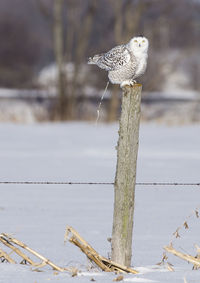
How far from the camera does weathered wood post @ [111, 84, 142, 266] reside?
4773 millimetres

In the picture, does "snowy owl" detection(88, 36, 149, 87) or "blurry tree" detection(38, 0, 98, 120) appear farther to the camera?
"blurry tree" detection(38, 0, 98, 120)

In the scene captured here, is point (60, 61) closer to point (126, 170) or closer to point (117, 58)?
point (117, 58)

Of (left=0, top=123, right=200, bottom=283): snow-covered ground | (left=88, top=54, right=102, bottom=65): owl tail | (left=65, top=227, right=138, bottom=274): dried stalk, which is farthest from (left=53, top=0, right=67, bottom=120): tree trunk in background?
(left=65, top=227, right=138, bottom=274): dried stalk

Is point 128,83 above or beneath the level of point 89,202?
above

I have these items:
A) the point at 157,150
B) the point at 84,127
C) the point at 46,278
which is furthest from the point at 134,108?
the point at 84,127

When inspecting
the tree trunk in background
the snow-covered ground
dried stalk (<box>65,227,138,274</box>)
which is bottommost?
dried stalk (<box>65,227,138,274</box>)

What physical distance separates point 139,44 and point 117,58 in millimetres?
262

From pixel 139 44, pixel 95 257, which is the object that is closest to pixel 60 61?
pixel 139 44

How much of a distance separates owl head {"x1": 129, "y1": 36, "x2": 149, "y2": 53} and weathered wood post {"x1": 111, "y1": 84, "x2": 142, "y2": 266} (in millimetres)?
408

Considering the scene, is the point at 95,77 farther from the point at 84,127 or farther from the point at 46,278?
the point at 46,278

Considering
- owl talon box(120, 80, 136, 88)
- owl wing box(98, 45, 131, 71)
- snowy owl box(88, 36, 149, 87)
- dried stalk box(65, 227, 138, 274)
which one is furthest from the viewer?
owl wing box(98, 45, 131, 71)

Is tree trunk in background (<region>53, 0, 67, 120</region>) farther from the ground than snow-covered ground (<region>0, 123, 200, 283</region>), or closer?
farther from the ground

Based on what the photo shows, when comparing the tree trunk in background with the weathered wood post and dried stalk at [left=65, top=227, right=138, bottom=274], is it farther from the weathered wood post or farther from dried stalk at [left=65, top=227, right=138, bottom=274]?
dried stalk at [left=65, top=227, right=138, bottom=274]

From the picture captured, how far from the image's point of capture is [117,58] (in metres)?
5.27
